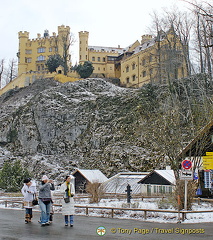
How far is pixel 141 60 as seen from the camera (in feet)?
228

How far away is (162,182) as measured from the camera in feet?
94.5

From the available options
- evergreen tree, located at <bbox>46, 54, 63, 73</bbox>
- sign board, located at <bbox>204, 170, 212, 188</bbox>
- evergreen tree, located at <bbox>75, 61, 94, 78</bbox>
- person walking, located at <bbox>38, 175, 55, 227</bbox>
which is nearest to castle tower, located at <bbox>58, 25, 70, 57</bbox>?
evergreen tree, located at <bbox>46, 54, 63, 73</bbox>

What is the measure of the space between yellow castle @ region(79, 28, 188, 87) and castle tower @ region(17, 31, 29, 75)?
13.3 metres

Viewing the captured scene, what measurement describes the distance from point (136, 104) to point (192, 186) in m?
36.3

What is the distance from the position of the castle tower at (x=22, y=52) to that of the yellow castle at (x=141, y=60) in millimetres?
13345

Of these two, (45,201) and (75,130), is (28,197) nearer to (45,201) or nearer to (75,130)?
(45,201)

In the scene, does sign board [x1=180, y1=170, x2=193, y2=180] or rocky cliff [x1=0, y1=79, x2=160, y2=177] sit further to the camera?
rocky cliff [x1=0, y1=79, x2=160, y2=177]

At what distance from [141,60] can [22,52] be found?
3087 centimetres

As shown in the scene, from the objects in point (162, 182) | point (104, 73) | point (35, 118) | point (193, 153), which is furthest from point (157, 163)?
point (104, 73)

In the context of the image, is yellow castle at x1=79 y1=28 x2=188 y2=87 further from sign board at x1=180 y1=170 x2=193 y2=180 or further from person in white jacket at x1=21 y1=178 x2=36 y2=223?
person in white jacket at x1=21 y1=178 x2=36 y2=223

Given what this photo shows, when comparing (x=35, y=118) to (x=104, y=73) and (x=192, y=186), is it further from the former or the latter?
(x=192, y=186)

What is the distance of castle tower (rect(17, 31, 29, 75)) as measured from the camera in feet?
269

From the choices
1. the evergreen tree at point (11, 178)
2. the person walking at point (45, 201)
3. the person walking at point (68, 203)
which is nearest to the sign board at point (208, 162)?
the person walking at point (68, 203)

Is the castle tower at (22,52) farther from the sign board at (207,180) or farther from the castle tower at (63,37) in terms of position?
the sign board at (207,180)
